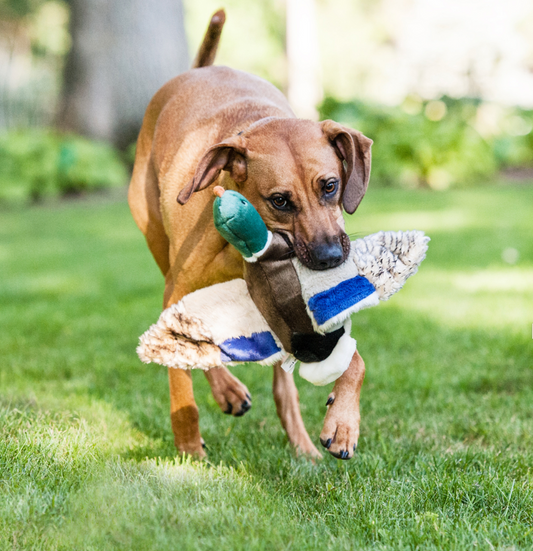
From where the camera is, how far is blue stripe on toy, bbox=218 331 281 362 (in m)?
2.80

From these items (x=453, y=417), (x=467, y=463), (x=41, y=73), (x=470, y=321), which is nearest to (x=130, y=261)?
(x=470, y=321)

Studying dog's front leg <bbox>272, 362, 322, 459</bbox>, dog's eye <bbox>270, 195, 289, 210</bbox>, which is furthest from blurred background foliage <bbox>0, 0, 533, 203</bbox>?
dog's eye <bbox>270, 195, 289, 210</bbox>

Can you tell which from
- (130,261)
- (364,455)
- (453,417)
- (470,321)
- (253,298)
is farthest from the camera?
(130,261)

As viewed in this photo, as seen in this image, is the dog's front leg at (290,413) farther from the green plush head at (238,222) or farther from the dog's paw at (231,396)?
the green plush head at (238,222)

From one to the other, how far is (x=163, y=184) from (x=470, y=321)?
2.79 meters

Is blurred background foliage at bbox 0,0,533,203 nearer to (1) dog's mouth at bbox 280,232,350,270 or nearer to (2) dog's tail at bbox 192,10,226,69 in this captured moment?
(2) dog's tail at bbox 192,10,226,69

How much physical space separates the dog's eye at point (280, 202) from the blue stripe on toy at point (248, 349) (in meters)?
0.56

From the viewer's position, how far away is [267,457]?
10.4 feet

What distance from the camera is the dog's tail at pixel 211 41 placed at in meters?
4.49

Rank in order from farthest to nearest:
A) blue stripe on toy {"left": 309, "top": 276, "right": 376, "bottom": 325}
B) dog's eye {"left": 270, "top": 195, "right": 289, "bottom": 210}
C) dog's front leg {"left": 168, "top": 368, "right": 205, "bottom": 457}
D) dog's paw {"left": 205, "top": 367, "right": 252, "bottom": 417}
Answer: dog's paw {"left": 205, "top": 367, "right": 252, "bottom": 417} → dog's front leg {"left": 168, "top": 368, "right": 205, "bottom": 457} → dog's eye {"left": 270, "top": 195, "right": 289, "bottom": 210} → blue stripe on toy {"left": 309, "top": 276, "right": 376, "bottom": 325}

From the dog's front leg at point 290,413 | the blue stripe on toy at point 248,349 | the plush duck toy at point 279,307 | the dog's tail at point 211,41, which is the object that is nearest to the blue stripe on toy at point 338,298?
the plush duck toy at point 279,307

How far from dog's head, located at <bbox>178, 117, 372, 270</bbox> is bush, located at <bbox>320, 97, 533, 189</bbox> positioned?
10.9 meters

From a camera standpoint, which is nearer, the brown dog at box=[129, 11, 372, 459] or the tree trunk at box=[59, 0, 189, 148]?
the brown dog at box=[129, 11, 372, 459]

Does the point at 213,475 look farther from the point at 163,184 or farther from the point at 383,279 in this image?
the point at 163,184
